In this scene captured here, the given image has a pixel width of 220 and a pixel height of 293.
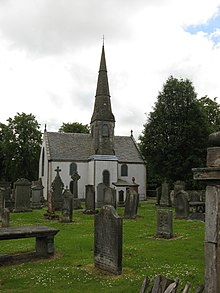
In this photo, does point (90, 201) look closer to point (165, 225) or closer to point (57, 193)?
point (57, 193)

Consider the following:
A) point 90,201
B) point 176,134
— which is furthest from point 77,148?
point 90,201

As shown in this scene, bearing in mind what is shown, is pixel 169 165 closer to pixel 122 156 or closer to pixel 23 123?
pixel 122 156

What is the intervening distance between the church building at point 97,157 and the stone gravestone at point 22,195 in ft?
49.6

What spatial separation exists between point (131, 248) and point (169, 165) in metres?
22.8

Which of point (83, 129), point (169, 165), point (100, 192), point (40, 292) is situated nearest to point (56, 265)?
point (40, 292)

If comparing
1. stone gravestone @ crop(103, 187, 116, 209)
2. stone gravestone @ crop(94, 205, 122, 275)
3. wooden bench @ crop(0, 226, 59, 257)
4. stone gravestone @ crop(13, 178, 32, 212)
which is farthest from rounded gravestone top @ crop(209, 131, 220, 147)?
stone gravestone @ crop(13, 178, 32, 212)

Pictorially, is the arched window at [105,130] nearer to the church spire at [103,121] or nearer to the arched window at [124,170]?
the church spire at [103,121]

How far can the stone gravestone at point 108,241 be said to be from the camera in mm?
7988

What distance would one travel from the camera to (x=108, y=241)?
8.34 metres

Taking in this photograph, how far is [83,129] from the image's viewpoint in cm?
5938

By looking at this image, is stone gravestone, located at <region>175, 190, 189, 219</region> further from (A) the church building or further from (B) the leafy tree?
(B) the leafy tree

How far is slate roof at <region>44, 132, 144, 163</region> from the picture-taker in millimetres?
41719

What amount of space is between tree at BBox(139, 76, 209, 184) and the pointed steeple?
5.89 metres

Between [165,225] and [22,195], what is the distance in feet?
42.6
